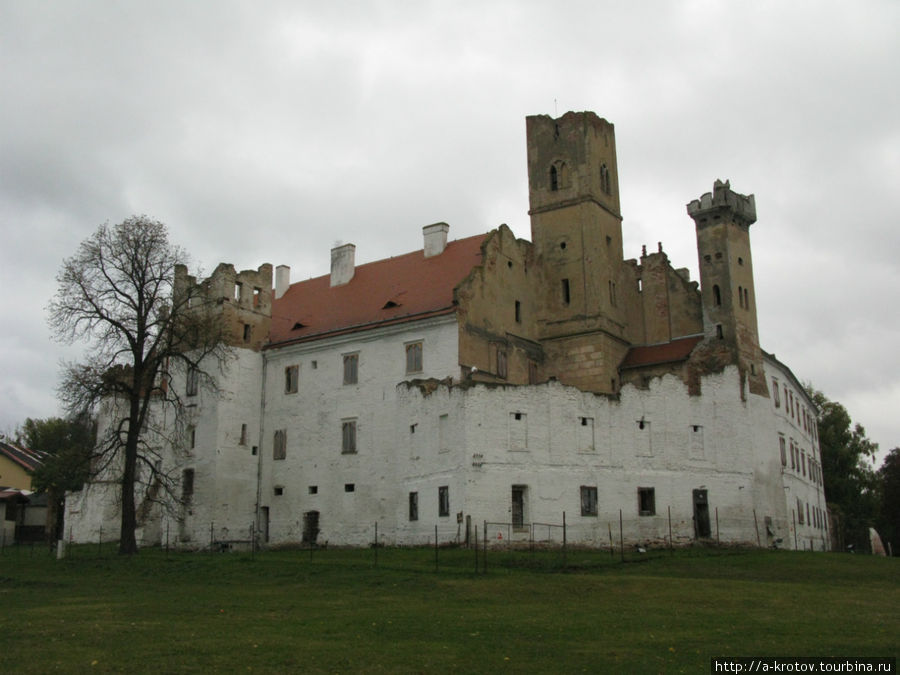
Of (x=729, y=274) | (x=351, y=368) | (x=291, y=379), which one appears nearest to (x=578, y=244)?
(x=729, y=274)

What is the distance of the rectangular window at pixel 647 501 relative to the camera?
44688 millimetres

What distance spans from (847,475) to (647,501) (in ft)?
116

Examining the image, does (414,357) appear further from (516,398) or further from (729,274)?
(729,274)

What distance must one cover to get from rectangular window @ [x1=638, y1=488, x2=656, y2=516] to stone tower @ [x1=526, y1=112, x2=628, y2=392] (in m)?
7.65

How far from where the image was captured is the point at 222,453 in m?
51.7

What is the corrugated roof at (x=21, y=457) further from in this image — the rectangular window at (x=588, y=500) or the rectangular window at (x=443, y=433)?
the rectangular window at (x=588, y=500)

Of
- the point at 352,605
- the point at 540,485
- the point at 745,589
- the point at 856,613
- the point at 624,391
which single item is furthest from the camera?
the point at 624,391

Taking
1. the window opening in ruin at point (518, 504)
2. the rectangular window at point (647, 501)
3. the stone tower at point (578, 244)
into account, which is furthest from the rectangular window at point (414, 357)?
the rectangular window at point (647, 501)

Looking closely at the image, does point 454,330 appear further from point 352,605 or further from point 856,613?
point 856,613

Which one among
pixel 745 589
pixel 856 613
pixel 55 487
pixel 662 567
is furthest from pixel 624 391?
pixel 55 487

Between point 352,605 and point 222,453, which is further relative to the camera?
point 222,453

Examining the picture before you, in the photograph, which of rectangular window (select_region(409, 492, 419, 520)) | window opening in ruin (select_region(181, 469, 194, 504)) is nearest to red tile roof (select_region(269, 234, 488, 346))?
window opening in ruin (select_region(181, 469, 194, 504))

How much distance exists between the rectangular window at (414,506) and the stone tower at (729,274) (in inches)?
727

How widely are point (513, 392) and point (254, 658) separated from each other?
2751 cm
